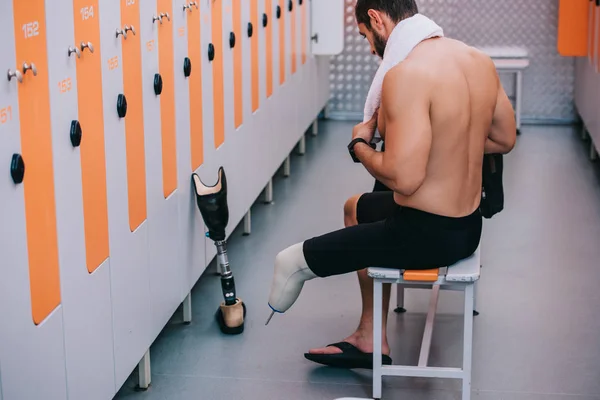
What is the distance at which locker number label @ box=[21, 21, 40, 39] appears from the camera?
2.54 metres

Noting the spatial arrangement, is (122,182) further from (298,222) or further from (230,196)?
(298,222)

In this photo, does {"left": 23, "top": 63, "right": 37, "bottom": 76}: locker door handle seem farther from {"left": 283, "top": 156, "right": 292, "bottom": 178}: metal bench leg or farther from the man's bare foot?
{"left": 283, "top": 156, "right": 292, "bottom": 178}: metal bench leg

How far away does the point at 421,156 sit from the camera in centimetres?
323

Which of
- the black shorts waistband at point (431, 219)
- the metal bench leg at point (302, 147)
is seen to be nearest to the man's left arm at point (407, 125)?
the black shorts waistband at point (431, 219)

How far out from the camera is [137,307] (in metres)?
3.61

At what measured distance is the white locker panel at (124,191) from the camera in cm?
326

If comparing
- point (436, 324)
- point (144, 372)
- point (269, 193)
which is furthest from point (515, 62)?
point (144, 372)

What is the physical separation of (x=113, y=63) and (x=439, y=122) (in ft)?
3.55

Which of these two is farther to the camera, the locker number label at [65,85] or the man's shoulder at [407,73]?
the man's shoulder at [407,73]

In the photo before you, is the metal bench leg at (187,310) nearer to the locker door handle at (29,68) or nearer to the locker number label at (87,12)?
the locker number label at (87,12)

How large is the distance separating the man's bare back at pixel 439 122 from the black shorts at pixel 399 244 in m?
0.05

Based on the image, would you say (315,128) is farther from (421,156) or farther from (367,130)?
(421,156)

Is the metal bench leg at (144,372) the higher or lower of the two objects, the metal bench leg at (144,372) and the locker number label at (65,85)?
the lower

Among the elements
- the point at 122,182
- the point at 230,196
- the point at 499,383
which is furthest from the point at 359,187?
the point at 122,182
